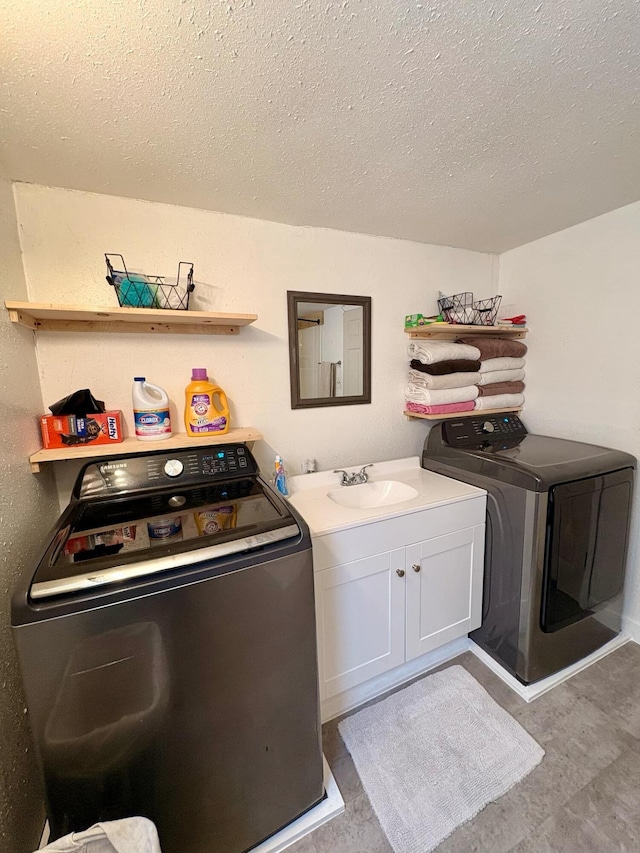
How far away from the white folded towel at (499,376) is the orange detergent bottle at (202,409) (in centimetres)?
152

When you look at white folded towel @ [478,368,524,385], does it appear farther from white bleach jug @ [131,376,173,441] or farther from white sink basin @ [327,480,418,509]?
white bleach jug @ [131,376,173,441]

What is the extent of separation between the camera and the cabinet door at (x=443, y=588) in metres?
1.48

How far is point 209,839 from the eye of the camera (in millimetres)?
944

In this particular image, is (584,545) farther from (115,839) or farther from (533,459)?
(115,839)

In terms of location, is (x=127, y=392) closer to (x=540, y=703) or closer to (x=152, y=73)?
(x=152, y=73)

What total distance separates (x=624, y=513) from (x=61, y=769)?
2.29 meters

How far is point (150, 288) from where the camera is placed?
1.32 m

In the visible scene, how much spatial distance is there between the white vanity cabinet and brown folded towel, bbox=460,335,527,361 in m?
0.92

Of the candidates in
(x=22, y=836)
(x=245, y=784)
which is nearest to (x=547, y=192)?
(x=245, y=784)

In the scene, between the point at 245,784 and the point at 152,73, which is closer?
the point at 152,73

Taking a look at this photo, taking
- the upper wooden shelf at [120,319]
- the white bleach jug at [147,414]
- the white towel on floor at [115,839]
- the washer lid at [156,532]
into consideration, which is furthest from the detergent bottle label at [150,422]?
the white towel on floor at [115,839]

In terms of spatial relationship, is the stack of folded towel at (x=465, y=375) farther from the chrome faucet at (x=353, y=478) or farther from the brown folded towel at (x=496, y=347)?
the chrome faucet at (x=353, y=478)

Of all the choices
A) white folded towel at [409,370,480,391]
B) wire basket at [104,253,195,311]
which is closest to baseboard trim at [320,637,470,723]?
white folded towel at [409,370,480,391]

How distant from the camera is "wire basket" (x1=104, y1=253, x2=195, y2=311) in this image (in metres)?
1.28
